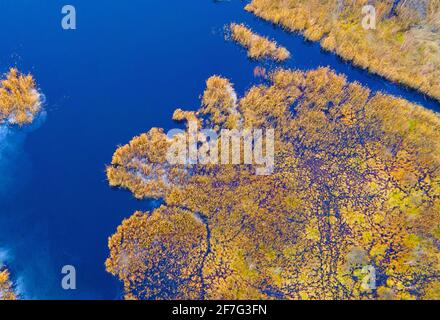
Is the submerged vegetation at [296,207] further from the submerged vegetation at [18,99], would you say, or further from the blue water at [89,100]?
the submerged vegetation at [18,99]

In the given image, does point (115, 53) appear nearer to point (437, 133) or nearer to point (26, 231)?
point (26, 231)

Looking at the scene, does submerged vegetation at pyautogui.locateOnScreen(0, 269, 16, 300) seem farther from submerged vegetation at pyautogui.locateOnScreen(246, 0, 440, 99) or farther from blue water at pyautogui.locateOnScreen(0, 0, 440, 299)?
submerged vegetation at pyautogui.locateOnScreen(246, 0, 440, 99)

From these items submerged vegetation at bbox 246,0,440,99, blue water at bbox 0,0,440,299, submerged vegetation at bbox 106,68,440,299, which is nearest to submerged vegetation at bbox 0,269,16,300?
blue water at bbox 0,0,440,299

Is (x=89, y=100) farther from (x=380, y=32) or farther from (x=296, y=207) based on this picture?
(x=380, y=32)

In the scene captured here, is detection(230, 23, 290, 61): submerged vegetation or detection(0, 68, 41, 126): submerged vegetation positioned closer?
detection(0, 68, 41, 126): submerged vegetation
